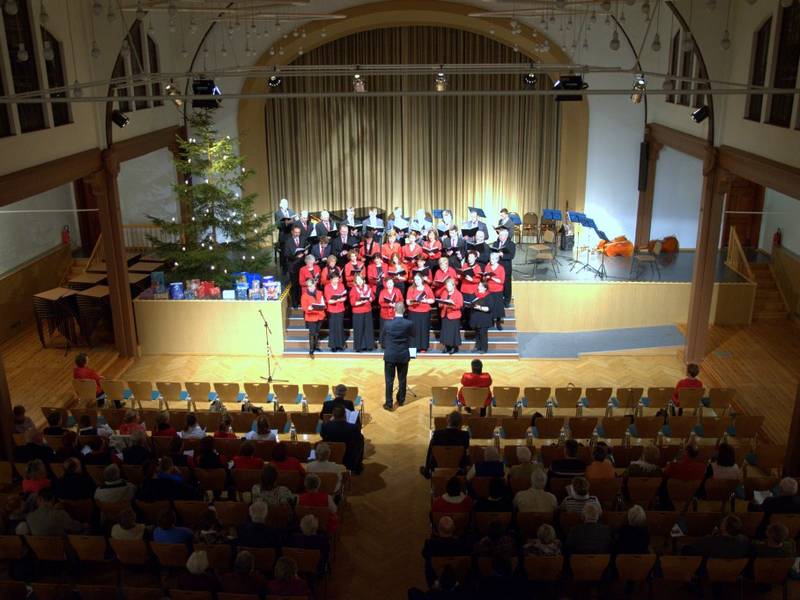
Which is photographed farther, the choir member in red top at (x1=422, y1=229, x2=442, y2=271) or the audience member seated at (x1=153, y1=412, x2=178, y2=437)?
the choir member in red top at (x1=422, y1=229, x2=442, y2=271)

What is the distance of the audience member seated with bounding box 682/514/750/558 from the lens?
22.8ft

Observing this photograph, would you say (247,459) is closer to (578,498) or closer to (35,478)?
(35,478)

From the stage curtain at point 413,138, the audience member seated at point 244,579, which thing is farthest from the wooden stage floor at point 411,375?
the stage curtain at point 413,138

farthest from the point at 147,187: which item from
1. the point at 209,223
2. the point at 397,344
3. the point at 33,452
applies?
the point at 33,452

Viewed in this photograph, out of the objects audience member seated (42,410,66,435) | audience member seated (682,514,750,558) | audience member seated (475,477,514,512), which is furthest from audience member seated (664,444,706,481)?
audience member seated (42,410,66,435)

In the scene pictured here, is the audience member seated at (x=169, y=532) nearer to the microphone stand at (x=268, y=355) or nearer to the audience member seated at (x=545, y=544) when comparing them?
the audience member seated at (x=545, y=544)

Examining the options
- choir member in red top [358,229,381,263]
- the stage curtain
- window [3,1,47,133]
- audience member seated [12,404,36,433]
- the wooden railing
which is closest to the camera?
audience member seated [12,404,36,433]

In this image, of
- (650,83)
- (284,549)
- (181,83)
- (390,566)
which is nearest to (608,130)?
(650,83)

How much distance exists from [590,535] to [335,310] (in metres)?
7.38

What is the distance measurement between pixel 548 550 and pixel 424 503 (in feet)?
8.77

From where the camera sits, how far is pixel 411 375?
13.3m

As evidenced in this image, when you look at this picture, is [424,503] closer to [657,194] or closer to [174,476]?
[174,476]

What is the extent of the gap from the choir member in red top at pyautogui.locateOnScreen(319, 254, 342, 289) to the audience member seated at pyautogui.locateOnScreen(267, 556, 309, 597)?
24.6 feet

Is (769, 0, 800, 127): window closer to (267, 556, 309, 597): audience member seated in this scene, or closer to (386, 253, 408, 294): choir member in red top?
(386, 253, 408, 294): choir member in red top
